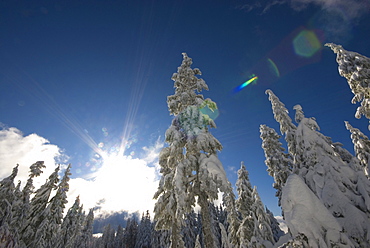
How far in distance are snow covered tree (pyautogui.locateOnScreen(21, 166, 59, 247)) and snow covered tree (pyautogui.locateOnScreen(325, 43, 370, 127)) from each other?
31.3 m

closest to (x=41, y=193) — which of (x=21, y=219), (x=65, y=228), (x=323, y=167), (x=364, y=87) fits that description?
(x=21, y=219)

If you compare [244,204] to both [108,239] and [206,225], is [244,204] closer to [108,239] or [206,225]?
[206,225]

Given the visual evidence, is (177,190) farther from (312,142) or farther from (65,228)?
(65,228)

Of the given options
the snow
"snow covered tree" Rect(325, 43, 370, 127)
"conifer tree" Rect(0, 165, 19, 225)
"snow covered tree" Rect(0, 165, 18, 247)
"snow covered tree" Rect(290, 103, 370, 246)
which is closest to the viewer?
the snow

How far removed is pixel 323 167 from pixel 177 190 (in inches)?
286

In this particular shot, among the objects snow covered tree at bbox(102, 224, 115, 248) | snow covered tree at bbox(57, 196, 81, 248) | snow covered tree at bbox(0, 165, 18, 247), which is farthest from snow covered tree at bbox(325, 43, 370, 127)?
snow covered tree at bbox(102, 224, 115, 248)

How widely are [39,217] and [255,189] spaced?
24.9 metres

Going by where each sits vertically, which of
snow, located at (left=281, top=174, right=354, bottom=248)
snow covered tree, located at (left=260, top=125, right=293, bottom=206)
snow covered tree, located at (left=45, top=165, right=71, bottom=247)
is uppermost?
snow covered tree, located at (left=260, top=125, right=293, bottom=206)

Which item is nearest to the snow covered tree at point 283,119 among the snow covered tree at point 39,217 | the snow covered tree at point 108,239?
the snow covered tree at point 39,217

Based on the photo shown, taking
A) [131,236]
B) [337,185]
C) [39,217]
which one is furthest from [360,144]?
[131,236]

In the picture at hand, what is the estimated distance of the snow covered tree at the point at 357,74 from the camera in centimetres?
1105

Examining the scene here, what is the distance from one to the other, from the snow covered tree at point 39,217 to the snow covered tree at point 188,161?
16712 mm

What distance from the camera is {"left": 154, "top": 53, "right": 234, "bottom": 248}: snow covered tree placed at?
968 cm

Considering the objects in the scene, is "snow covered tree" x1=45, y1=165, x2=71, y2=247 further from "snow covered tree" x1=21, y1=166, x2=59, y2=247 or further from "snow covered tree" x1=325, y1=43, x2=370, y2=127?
"snow covered tree" x1=325, y1=43, x2=370, y2=127
